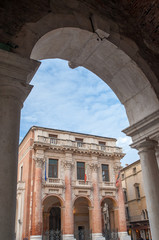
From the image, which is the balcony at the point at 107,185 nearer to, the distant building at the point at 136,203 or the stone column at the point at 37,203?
the stone column at the point at 37,203

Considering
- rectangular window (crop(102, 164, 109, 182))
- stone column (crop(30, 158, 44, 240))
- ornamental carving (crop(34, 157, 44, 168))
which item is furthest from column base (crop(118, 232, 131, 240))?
ornamental carving (crop(34, 157, 44, 168))

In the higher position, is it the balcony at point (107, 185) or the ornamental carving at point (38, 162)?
the ornamental carving at point (38, 162)

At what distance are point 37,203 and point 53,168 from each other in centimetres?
351

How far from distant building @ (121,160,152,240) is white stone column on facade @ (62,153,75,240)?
37.1 feet

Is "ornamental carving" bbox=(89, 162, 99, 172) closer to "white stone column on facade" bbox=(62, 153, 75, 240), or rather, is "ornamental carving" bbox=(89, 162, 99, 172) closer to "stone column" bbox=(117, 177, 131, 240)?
"white stone column on facade" bbox=(62, 153, 75, 240)

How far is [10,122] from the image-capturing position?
2.83 metres

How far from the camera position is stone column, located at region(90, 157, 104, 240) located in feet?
70.5

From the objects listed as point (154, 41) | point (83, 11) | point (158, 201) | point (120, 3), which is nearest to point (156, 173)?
point (158, 201)

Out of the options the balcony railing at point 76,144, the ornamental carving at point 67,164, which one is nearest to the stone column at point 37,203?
the balcony railing at point 76,144

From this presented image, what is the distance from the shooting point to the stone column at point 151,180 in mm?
4043

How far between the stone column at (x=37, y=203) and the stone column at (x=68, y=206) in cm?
224

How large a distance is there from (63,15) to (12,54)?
131 centimetres

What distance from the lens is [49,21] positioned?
3.59 metres

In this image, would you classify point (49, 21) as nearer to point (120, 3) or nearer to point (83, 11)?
A: point (83, 11)
